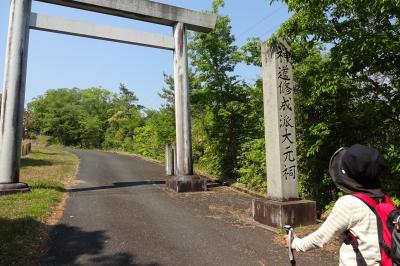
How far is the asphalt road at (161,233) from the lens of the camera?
4.42 m

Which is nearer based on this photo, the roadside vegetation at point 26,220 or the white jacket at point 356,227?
the white jacket at point 356,227

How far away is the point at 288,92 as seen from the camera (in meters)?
6.34

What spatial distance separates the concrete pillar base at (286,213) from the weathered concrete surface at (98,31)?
20.1 ft

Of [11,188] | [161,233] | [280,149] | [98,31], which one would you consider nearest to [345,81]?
[280,149]

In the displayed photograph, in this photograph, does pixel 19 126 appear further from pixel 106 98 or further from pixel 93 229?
pixel 106 98

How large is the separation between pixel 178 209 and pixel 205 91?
5.47 m

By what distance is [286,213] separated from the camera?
5820 mm

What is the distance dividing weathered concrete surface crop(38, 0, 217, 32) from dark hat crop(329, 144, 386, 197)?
8849 mm

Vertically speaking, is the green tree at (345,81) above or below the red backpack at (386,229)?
above

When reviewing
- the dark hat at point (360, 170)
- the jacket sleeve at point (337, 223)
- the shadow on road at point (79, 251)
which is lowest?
the shadow on road at point (79, 251)

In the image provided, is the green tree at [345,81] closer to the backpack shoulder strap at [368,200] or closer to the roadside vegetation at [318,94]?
the roadside vegetation at [318,94]

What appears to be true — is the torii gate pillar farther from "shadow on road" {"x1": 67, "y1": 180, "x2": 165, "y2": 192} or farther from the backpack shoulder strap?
A: the backpack shoulder strap

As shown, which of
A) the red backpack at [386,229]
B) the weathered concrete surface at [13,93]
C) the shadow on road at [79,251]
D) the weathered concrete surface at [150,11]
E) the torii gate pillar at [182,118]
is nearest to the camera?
the red backpack at [386,229]

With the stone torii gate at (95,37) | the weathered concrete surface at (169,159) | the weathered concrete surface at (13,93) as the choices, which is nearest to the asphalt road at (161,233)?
the stone torii gate at (95,37)
